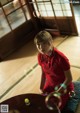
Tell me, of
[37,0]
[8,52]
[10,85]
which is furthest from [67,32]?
[10,85]

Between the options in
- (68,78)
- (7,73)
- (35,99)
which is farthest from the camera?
(7,73)

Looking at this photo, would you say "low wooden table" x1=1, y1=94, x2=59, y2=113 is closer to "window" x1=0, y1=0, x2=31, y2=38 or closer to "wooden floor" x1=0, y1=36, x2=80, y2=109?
"wooden floor" x1=0, y1=36, x2=80, y2=109

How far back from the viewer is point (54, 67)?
6.70 feet

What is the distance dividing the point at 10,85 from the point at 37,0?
6.41ft

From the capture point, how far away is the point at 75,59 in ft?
11.0

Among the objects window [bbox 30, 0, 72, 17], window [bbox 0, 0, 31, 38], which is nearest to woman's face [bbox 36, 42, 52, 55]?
window [bbox 30, 0, 72, 17]

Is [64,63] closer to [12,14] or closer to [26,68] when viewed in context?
[26,68]

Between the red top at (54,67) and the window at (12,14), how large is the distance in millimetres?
2245

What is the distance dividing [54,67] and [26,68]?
5.23ft

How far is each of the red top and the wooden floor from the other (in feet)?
2.31

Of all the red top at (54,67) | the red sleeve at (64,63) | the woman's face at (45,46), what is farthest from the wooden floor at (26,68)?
the woman's face at (45,46)

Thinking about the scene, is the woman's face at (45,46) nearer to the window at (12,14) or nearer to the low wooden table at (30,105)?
the low wooden table at (30,105)

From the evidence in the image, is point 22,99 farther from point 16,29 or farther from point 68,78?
point 16,29

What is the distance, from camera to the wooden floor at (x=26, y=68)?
10.1 ft
